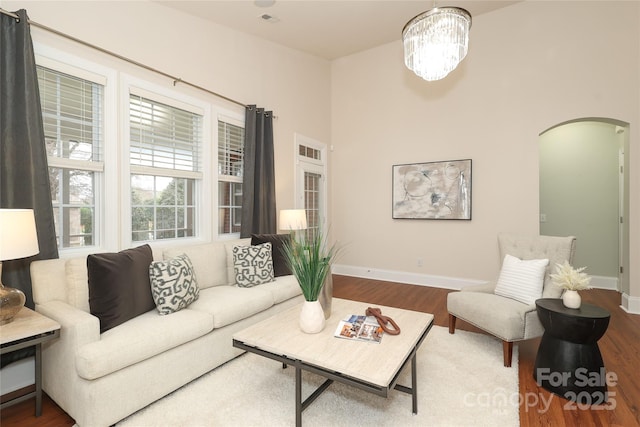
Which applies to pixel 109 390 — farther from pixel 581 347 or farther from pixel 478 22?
pixel 478 22

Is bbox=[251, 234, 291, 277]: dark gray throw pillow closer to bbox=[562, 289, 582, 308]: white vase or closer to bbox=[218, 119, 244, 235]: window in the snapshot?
bbox=[218, 119, 244, 235]: window

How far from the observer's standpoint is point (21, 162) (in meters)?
2.14

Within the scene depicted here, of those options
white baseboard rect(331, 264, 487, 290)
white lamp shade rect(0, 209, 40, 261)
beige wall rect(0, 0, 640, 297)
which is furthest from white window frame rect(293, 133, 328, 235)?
white lamp shade rect(0, 209, 40, 261)

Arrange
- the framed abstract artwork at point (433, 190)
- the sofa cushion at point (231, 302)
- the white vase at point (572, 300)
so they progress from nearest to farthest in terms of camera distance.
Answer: the white vase at point (572, 300)
the sofa cushion at point (231, 302)
the framed abstract artwork at point (433, 190)

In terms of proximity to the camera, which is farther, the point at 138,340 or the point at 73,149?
the point at 73,149

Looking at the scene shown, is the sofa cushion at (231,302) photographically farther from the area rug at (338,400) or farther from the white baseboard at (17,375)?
the white baseboard at (17,375)

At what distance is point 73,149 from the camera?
2568 mm

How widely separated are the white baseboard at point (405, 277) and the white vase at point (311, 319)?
346 cm

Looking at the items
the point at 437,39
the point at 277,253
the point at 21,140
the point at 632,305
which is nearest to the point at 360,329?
the point at 277,253

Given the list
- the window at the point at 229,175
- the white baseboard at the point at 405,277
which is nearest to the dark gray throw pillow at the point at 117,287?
the window at the point at 229,175

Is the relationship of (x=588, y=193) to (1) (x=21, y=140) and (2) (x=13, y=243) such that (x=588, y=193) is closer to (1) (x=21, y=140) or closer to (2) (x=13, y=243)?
(2) (x=13, y=243)

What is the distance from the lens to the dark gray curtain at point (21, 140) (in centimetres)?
208

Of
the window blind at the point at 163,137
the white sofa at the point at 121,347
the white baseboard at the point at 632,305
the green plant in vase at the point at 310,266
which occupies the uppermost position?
the window blind at the point at 163,137

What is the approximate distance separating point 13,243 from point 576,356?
3.51 metres
